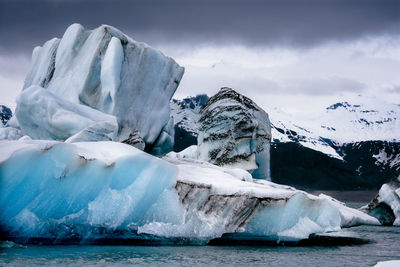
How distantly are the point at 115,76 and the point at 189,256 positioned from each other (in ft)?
26.4

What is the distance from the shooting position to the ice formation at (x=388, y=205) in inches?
733

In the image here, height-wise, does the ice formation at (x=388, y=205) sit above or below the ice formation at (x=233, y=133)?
below

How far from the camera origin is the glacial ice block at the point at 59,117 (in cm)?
1351

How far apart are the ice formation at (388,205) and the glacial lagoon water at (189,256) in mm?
7780

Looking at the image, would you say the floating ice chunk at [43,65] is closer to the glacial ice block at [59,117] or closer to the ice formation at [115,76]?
the ice formation at [115,76]

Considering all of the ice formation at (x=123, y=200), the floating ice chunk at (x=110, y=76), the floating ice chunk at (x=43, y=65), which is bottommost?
the ice formation at (x=123, y=200)

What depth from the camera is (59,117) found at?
539 inches

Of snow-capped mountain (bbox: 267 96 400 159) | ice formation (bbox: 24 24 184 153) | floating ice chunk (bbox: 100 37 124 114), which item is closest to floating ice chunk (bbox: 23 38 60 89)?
ice formation (bbox: 24 24 184 153)

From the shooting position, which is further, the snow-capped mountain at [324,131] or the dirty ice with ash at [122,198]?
the snow-capped mountain at [324,131]

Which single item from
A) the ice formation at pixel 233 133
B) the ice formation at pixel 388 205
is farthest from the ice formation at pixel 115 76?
the ice formation at pixel 388 205

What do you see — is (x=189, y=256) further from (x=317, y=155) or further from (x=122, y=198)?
(x=317, y=155)

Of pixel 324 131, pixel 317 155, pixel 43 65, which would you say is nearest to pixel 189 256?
pixel 43 65

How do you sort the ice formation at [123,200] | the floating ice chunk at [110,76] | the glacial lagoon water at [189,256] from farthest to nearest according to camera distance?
the floating ice chunk at [110,76], the ice formation at [123,200], the glacial lagoon water at [189,256]

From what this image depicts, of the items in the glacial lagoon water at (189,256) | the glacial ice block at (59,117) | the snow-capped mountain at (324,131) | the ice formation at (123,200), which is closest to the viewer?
the glacial lagoon water at (189,256)
